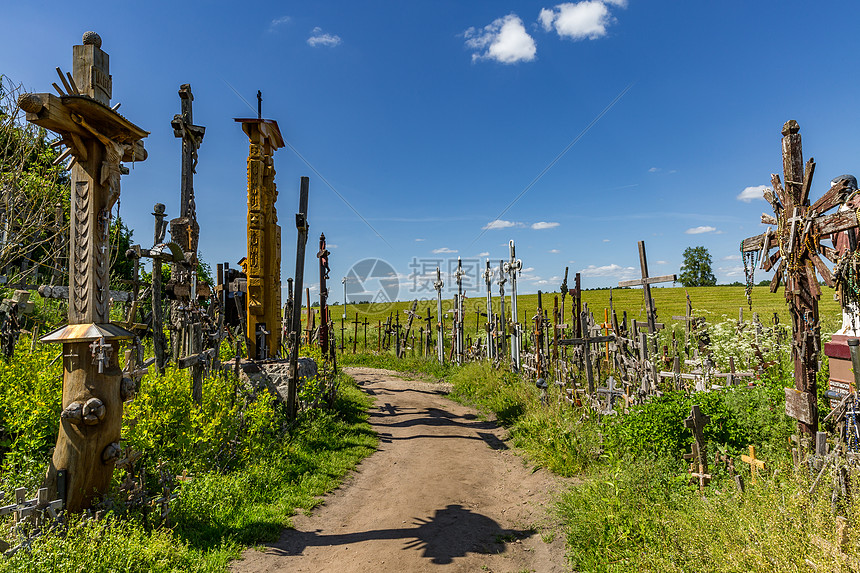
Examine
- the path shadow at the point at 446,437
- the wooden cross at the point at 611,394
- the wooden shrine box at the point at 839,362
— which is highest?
the wooden shrine box at the point at 839,362

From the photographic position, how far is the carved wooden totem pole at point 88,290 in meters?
5.13

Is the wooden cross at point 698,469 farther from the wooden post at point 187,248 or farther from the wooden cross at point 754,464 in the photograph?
the wooden post at point 187,248

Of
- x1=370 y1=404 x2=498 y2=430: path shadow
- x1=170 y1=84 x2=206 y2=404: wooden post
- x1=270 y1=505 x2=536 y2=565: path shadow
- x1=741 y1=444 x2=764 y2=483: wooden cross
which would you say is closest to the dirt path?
x1=270 y1=505 x2=536 y2=565: path shadow

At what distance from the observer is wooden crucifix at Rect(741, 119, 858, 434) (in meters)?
5.66

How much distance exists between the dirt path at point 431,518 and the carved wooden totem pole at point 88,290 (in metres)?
2.07

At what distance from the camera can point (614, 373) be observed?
46.1 feet

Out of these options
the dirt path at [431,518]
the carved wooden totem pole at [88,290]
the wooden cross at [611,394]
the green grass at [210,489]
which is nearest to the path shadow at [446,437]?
the dirt path at [431,518]

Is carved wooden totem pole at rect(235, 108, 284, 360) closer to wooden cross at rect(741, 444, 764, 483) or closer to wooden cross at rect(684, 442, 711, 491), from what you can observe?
wooden cross at rect(684, 442, 711, 491)

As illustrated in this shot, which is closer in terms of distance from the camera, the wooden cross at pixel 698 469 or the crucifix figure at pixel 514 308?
the wooden cross at pixel 698 469

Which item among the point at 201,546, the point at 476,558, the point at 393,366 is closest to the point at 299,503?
the point at 201,546

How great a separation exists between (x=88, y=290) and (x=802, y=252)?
28.4 feet

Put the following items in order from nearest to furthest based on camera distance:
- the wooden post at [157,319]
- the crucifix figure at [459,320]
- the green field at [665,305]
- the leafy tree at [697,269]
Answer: the wooden post at [157,319] < the crucifix figure at [459,320] < the green field at [665,305] < the leafy tree at [697,269]

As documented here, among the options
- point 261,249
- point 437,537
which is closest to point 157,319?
point 261,249

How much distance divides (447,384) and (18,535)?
588 inches
